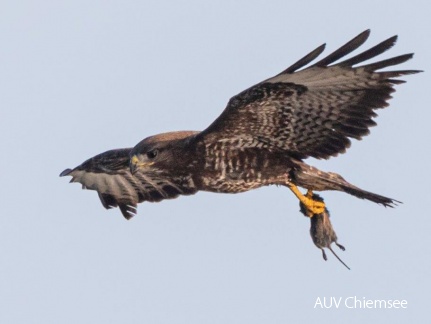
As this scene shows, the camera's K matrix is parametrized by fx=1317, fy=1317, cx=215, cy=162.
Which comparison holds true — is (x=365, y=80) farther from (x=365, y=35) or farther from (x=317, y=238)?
(x=317, y=238)

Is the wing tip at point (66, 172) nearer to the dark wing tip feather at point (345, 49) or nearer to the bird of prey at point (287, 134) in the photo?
the bird of prey at point (287, 134)

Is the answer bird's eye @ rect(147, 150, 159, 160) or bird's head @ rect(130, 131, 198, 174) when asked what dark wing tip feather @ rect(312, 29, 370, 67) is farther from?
bird's eye @ rect(147, 150, 159, 160)

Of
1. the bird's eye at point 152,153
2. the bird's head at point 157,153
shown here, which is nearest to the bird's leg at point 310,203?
the bird's head at point 157,153

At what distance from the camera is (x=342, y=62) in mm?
12828

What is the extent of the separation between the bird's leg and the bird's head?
1.35 metres

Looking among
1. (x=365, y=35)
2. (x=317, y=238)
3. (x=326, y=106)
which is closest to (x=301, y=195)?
(x=317, y=238)

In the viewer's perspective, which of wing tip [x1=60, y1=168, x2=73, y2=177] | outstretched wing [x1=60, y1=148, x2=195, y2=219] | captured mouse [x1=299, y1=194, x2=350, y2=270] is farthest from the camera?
wing tip [x1=60, y1=168, x2=73, y2=177]

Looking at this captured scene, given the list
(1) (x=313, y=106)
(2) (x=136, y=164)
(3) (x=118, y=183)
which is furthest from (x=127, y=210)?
(1) (x=313, y=106)

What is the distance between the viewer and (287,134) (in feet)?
44.6

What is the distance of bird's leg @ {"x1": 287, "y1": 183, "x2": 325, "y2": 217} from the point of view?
46.8ft

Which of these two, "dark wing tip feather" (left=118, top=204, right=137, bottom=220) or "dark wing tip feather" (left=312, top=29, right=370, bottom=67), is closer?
"dark wing tip feather" (left=312, top=29, right=370, bottom=67)

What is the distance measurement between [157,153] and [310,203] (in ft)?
5.86

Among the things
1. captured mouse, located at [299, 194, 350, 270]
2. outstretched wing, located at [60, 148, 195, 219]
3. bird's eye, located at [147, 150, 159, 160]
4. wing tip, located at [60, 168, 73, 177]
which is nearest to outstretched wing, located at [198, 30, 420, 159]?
bird's eye, located at [147, 150, 159, 160]

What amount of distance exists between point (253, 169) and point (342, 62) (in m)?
1.64
